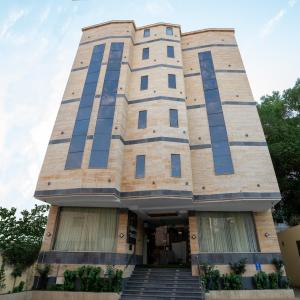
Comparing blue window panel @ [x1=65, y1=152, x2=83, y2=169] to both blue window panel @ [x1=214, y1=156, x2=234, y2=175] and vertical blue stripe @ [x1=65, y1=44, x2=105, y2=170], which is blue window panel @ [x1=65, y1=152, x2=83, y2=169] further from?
blue window panel @ [x1=214, y1=156, x2=234, y2=175]

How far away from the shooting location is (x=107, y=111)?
652 inches

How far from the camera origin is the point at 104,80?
1811cm

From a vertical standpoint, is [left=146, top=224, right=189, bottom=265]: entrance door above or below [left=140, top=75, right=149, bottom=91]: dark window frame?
below

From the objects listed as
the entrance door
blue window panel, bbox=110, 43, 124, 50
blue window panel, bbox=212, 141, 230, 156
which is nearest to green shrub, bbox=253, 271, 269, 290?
the entrance door

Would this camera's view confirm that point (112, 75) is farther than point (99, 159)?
Yes

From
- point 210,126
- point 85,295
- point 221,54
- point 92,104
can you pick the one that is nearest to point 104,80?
point 92,104

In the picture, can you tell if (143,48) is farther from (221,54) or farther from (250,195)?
(250,195)

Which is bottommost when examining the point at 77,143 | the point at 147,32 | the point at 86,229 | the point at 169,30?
the point at 86,229

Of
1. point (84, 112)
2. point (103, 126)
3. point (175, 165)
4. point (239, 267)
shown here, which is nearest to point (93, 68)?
point (84, 112)

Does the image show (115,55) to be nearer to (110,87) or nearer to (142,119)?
(110,87)

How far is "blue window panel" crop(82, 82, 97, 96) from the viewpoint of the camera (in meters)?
17.8

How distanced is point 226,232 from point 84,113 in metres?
12.1

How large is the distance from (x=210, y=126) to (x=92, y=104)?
8.38 m

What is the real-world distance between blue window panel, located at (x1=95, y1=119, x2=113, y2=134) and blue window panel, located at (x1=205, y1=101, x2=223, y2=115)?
23.4 ft
